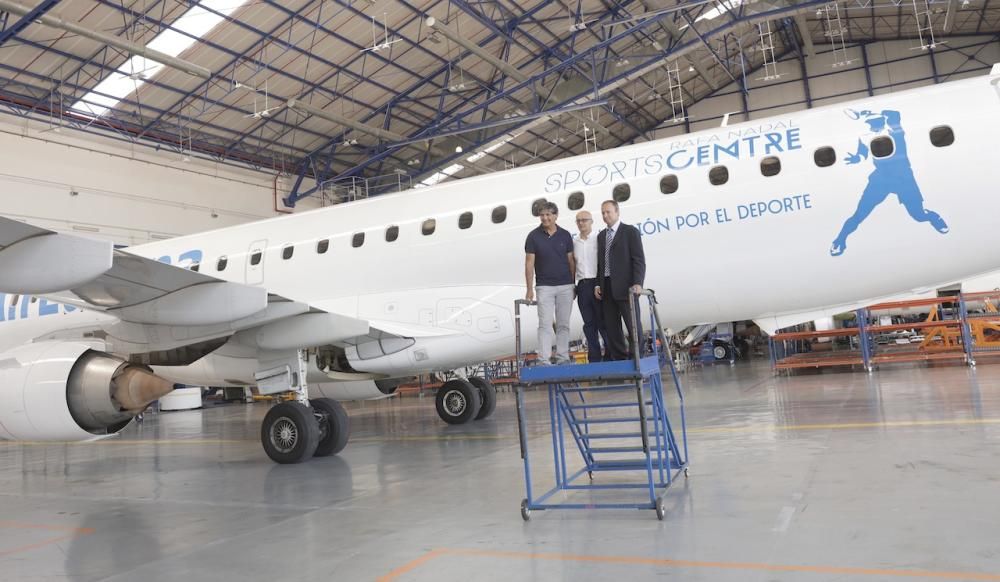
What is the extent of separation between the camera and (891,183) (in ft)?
24.0

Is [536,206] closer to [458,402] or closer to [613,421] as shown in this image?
[613,421]

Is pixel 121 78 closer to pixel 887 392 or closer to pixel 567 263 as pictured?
pixel 567 263

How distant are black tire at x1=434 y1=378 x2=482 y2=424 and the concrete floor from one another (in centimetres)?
238

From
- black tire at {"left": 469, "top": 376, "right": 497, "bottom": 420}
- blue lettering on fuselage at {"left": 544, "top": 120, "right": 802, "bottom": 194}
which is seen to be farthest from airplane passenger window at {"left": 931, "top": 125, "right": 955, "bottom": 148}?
black tire at {"left": 469, "top": 376, "right": 497, "bottom": 420}

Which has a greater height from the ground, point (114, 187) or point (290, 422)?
point (114, 187)

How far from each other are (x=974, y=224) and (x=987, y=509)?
420cm

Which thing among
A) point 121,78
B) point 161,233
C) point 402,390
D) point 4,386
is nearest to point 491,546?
point 4,386

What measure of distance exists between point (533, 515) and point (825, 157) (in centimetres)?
536

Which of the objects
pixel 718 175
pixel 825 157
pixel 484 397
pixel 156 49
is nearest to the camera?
pixel 825 157

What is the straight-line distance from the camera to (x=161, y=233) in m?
25.7

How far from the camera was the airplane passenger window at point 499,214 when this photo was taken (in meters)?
9.12

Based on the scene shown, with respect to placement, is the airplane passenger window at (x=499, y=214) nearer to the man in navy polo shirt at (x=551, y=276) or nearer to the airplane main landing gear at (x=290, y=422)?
the airplane main landing gear at (x=290, y=422)

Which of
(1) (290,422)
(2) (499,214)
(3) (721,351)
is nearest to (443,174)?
(3) (721,351)

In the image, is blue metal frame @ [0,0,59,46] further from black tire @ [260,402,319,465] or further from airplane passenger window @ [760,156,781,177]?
airplane passenger window @ [760,156,781,177]
